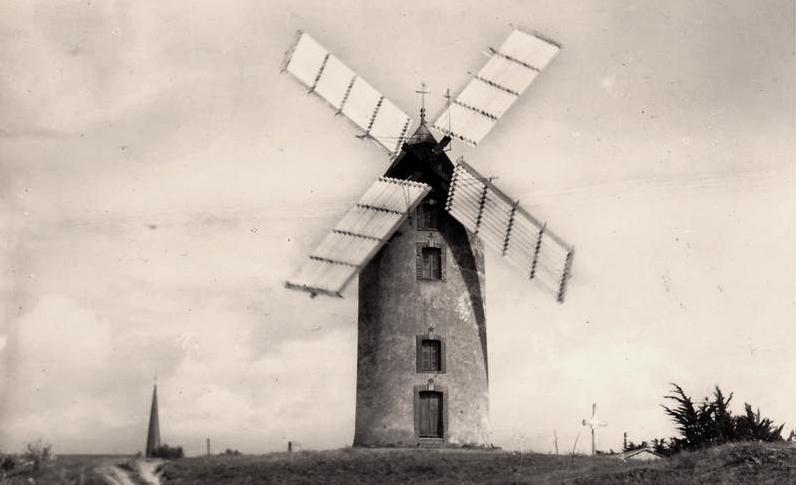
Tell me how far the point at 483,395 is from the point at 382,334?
3.31 meters

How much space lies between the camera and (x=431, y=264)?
26.1 metres

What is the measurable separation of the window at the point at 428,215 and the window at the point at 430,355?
3.30 metres

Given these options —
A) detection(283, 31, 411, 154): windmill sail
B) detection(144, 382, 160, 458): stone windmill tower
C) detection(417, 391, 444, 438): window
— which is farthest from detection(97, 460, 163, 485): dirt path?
detection(144, 382, 160, 458): stone windmill tower

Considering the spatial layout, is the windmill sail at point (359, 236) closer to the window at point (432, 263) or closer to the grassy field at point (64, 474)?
the window at point (432, 263)

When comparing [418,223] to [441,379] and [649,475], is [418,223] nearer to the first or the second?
[441,379]

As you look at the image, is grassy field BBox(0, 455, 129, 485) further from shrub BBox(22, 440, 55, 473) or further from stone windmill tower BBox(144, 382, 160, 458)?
stone windmill tower BBox(144, 382, 160, 458)

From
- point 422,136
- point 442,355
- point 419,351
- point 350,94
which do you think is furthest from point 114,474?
point 422,136

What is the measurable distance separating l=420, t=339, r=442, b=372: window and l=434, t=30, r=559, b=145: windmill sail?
19.9 ft

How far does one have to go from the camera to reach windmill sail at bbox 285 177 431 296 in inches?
955

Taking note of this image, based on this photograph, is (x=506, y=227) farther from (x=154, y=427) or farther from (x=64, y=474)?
(x=154, y=427)

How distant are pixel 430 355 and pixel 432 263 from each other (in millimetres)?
2641

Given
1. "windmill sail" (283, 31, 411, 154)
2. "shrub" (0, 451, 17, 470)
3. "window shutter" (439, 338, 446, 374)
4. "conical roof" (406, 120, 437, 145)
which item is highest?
"windmill sail" (283, 31, 411, 154)

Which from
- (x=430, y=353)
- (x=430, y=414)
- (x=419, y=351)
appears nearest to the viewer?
(x=430, y=414)

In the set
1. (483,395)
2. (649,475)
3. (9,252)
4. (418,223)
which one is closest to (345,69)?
(418,223)
